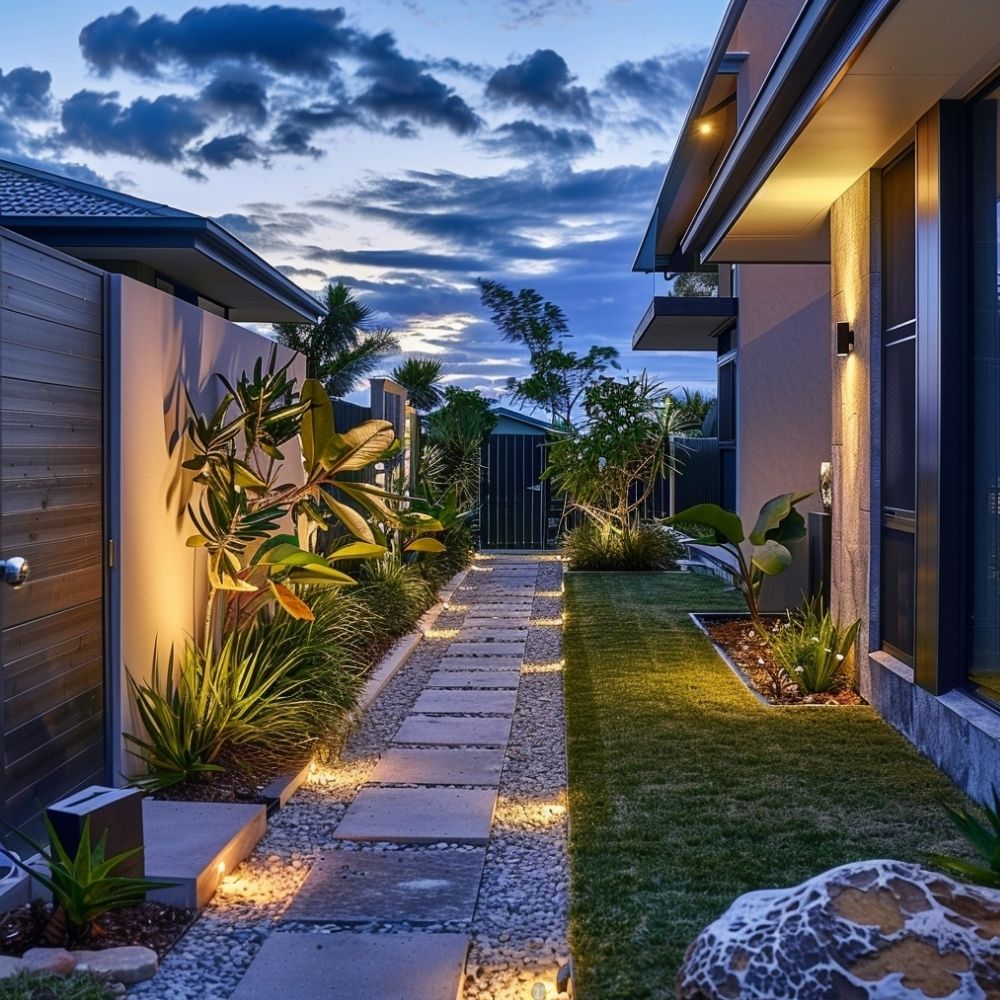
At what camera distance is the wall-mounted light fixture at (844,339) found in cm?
632

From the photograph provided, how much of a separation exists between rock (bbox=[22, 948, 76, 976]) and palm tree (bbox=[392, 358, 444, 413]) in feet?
51.4

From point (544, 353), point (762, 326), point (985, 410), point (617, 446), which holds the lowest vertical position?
point (985, 410)

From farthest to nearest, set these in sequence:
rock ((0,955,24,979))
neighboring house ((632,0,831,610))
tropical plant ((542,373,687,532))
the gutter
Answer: tropical plant ((542,373,687,532))
neighboring house ((632,0,831,610))
the gutter
rock ((0,955,24,979))

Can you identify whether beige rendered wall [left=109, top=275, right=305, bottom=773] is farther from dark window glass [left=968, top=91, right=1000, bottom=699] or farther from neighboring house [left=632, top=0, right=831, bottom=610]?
neighboring house [left=632, top=0, right=831, bottom=610]

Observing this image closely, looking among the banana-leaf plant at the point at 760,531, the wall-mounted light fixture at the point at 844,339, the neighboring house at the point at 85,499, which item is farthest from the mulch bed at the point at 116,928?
the wall-mounted light fixture at the point at 844,339

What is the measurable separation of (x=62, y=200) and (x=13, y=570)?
6.85m

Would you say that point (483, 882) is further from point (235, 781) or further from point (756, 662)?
point (756, 662)

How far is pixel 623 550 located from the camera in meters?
13.2

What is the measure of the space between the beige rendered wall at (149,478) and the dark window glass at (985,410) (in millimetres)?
3399

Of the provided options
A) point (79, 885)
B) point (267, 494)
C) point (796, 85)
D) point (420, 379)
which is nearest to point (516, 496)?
point (420, 379)

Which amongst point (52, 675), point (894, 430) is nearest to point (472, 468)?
point (894, 430)

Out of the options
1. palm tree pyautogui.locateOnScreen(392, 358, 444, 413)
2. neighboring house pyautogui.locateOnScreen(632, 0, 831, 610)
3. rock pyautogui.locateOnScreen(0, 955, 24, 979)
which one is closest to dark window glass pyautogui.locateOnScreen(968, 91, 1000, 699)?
rock pyautogui.locateOnScreen(0, 955, 24, 979)

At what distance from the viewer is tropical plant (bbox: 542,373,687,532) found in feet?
44.2

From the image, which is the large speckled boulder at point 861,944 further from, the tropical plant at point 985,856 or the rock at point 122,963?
the rock at point 122,963
